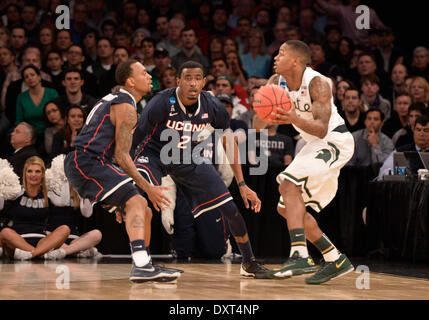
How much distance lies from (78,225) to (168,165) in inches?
121

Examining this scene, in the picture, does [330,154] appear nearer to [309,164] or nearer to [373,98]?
[309,164]

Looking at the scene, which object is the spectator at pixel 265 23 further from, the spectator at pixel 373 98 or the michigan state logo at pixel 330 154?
the michigan state logo at pixel 330 154

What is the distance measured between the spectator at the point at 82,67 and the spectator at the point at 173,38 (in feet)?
4.90

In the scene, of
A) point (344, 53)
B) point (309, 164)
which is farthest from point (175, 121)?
point (344, 53)

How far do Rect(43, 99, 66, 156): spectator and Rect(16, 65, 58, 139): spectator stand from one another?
0.26 meters

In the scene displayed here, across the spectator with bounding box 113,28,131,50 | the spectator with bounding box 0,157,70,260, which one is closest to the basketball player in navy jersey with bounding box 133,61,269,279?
the spectator with bounding box 0,157,70,260

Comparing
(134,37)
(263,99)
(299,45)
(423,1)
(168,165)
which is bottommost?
(168,165)

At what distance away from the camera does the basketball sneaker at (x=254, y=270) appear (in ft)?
20.0

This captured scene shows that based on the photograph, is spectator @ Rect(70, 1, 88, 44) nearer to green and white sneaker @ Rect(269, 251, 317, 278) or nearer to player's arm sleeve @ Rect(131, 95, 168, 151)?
player's arm sleeve @ Rect(131, 95, 168, 151)

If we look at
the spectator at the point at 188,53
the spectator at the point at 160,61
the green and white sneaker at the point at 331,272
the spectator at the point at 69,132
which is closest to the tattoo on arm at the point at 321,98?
the green and white sneaker at the point at 331,272
